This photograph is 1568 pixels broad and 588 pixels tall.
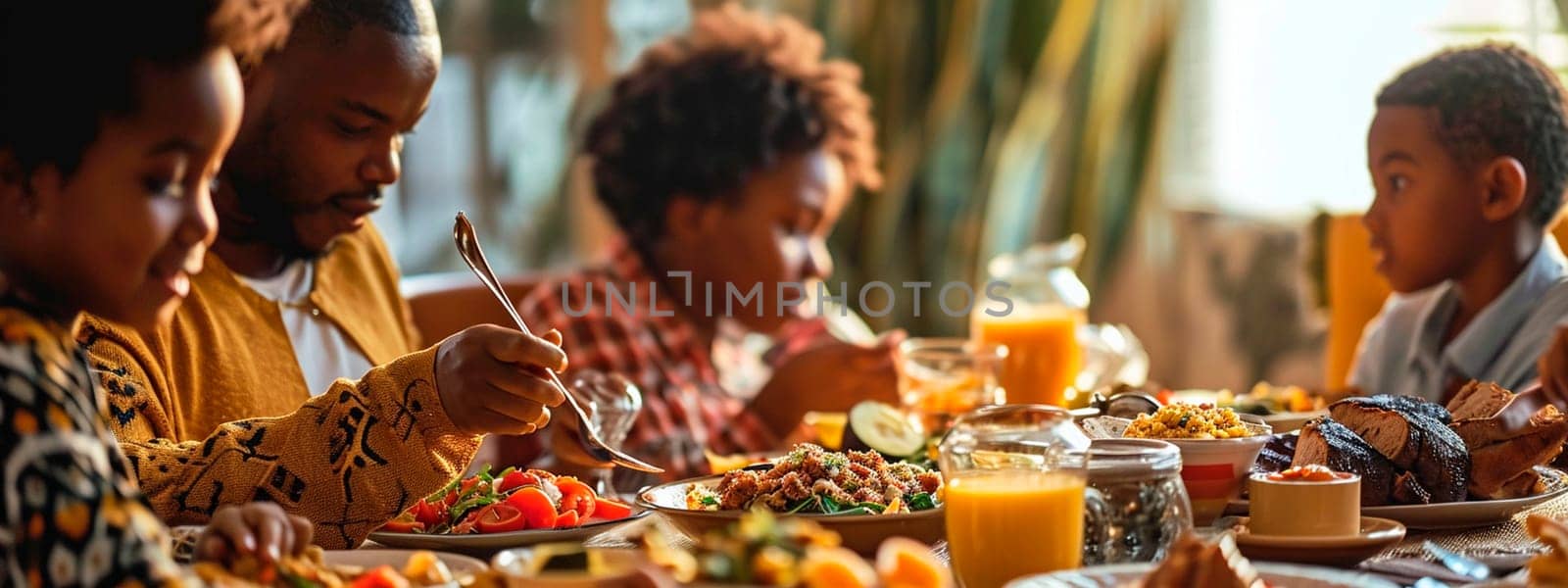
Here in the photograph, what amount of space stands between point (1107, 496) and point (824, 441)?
2.44 ft

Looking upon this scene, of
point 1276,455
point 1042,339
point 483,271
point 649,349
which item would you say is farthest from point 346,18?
point 649,349

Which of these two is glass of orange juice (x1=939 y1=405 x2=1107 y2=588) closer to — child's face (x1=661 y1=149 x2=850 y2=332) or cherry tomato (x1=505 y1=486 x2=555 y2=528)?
cherry tomato (x1=505 y1=486 x2=555 y2=528)

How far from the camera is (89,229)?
79 centimetres

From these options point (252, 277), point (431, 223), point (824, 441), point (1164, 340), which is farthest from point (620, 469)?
point (431, 223)

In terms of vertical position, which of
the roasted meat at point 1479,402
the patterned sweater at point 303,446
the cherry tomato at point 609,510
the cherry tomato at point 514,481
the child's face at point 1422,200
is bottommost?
the cherry tomato at point 609,510

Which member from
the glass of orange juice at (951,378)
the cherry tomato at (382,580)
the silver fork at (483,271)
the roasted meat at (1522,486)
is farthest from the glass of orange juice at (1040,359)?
the cherry tomato at (382,580)

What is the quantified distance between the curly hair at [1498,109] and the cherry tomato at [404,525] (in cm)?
125

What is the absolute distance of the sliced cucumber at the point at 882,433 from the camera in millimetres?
1591

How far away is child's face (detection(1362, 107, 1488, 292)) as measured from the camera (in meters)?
1.83

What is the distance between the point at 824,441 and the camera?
1782mm

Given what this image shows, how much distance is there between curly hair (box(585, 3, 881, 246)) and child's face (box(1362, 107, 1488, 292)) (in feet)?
3.49

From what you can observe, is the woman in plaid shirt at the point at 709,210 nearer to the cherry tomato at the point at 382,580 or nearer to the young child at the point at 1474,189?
the young child at the point at 1474,189

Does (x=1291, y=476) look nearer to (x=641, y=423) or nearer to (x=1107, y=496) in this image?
(x=1107, y=496)

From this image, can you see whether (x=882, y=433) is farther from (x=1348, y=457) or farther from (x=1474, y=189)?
(x=1474, y=189)
